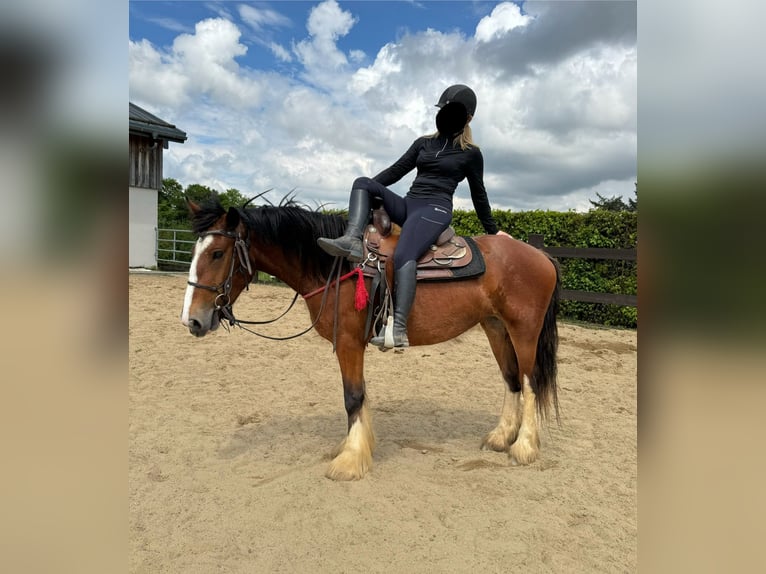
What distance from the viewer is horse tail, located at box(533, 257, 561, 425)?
3.66m

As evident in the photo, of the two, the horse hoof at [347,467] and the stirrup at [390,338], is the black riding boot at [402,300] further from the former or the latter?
the horse hoof at [347,467]

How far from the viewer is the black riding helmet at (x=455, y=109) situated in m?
3.36

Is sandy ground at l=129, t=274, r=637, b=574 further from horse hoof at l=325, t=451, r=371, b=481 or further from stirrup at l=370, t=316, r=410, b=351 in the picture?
stirrup at l=370, t=316, r=410, b=351

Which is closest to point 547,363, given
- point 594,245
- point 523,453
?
point 523,453

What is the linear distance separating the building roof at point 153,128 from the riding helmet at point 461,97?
520 inches

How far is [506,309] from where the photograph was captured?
3.60 metres

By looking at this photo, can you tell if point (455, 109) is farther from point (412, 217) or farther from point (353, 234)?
point (353, 234)

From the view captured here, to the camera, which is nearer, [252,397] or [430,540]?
[430,540]

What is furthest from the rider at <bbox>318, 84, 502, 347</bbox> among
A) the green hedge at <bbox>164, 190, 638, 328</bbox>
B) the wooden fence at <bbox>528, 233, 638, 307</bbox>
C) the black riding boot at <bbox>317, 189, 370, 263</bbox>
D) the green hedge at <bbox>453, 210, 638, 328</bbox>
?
the green hedge at <bbox>453, 210, 638, 328</bbox>

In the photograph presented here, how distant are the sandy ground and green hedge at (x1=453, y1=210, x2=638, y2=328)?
3.33 m

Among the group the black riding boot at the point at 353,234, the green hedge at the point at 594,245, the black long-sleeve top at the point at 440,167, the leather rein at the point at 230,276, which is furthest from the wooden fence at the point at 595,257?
the leather rein at the point at 230,276
